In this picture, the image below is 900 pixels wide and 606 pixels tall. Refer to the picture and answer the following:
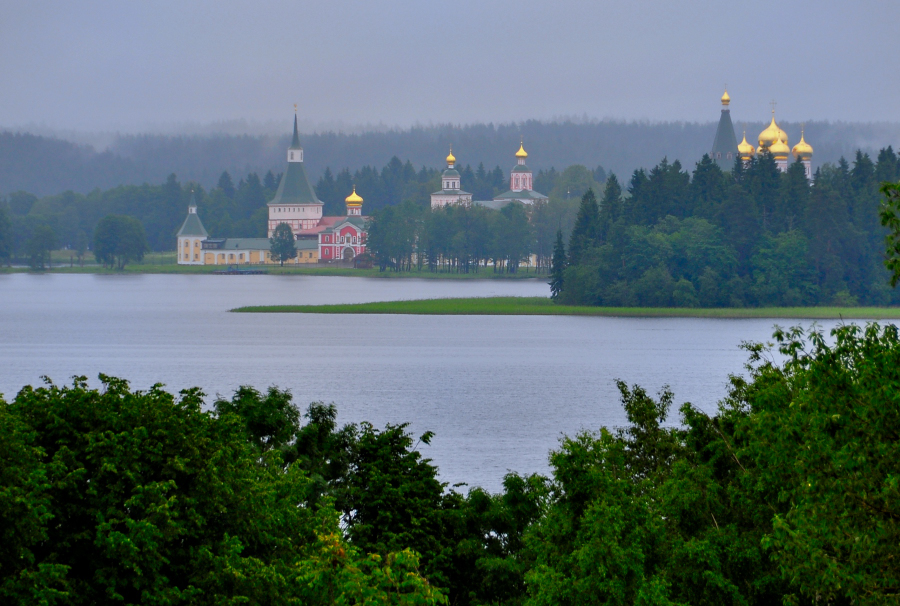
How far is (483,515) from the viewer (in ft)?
49.5

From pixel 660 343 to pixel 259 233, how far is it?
128m

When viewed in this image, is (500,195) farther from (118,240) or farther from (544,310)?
(544,310)

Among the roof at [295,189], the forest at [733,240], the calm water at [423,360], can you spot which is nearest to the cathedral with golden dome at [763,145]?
the forest at [733,240]

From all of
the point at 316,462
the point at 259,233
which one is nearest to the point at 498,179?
the point at 259,233

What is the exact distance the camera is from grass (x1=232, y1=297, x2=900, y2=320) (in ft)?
225

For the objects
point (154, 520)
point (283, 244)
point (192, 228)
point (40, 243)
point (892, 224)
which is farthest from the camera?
point (192, 228)

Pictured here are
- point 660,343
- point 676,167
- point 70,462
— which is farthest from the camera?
point 676,167

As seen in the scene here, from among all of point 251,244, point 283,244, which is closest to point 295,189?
point 251,244

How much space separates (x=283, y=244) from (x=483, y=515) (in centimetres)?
13767

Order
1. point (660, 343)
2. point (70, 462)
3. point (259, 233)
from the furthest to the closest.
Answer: point (259, 233)
point (660, 343)
point (70, 462)

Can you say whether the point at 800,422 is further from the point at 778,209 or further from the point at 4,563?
the point at 778,209

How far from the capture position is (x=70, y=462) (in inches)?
456

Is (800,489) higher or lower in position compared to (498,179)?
lower

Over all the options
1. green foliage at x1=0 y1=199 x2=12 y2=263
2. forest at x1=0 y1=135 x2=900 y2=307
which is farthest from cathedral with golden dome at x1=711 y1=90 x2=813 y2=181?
green foliage at x1=0 y1=199 x2=12 y2=263
